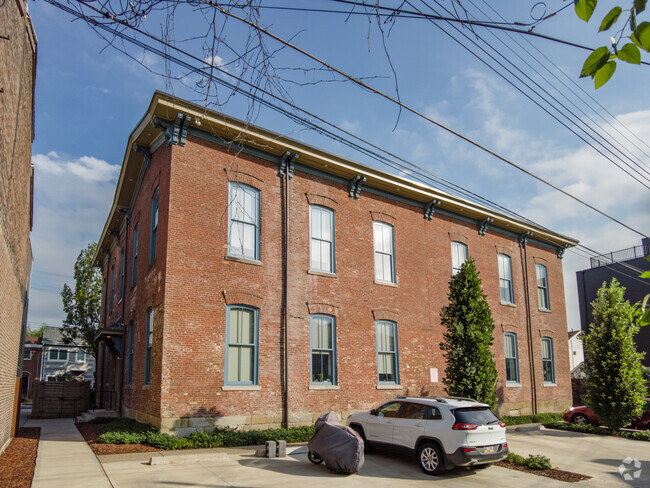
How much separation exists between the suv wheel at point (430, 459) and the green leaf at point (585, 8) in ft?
35.2

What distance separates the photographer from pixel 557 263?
3011 centimetres

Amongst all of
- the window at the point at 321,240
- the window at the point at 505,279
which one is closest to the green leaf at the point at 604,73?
the window at the point at 321,240

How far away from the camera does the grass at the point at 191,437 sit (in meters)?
13.7

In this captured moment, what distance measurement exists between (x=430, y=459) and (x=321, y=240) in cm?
932

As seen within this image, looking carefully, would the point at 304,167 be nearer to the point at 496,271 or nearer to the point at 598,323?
the point at 496,271

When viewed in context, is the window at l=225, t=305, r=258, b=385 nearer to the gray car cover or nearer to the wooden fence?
the gray car cover

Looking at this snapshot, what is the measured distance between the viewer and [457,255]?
24297 mm

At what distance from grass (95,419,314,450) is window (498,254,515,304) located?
1396cm

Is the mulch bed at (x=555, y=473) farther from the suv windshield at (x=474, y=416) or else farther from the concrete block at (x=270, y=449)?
the concrete block at (x=270, y=449)

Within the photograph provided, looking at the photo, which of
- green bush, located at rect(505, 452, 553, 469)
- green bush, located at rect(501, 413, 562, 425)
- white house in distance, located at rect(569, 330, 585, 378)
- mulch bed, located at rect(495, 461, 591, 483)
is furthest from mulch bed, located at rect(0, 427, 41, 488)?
white house in distance, located at rect(569, 330, 585, 378)

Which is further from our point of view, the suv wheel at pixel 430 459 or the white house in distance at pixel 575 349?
the white house in distance at pixel 575 349

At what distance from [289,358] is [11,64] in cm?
1143

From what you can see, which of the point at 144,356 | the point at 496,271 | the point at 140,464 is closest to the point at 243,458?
the point at 140,464

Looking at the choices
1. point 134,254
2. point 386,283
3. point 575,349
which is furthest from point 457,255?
point 575,349
